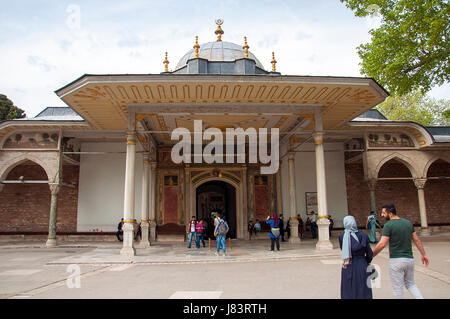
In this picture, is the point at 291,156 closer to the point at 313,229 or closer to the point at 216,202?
the point at 313,229

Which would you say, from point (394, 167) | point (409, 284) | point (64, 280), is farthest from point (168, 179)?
point (409, 284)

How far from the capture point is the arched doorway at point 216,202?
603 inches

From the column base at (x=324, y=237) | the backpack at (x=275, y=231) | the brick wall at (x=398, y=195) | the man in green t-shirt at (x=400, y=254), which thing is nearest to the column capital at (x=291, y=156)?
the brick wall at (x=398, y=195)

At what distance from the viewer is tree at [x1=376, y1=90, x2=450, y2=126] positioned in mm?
28469

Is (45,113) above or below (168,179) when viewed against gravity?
above

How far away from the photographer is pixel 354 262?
350 centimetres

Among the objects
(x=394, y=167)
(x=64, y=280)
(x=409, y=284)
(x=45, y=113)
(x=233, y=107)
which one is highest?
(x=45, y=113)

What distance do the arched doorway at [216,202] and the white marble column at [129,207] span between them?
567 cm

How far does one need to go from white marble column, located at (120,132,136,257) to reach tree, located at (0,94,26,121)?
670 inches

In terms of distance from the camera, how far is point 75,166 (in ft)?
49.2
